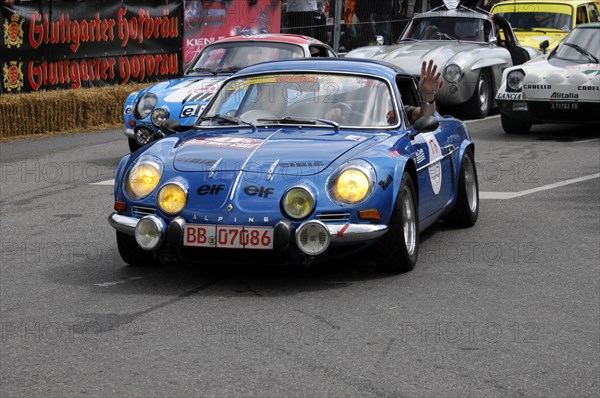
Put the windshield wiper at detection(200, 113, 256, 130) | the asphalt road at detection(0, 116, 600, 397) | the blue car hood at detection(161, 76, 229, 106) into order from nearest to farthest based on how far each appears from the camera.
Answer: the asphalt road at detection(0, 116, 600, 397) → the windshield wiper at detection(200, 113, 256, 130) → the blue car hood at detection(161, 76, 229, 106)

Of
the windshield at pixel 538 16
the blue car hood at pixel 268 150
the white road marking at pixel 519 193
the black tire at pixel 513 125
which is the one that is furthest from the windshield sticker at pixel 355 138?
the windshield at pixel 538 16

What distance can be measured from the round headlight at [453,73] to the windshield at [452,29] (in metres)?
1.46

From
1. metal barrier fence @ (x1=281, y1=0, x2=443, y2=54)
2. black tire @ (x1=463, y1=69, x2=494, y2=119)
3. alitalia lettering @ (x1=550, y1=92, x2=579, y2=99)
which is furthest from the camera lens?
metal barrier fence @ (x1=281, y1=0, x2=443, y2=54)

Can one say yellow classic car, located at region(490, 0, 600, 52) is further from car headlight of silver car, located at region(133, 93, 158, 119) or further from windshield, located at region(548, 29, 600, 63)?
car headlight of silver car, located at region(133, 93, 158, 119)

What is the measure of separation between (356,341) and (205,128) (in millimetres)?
2615

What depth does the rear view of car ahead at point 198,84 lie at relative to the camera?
12.0m

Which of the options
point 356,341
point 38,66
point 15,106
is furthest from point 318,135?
point 38,66

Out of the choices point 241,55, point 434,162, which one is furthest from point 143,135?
point 434,162

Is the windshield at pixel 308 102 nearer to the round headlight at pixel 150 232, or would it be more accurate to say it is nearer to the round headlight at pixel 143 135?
the round headlight at pixel 150 232

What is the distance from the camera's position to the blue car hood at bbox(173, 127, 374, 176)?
6.89 meters

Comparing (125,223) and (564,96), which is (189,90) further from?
(125,223)

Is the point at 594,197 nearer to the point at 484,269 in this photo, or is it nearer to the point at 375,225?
the point at 484,269

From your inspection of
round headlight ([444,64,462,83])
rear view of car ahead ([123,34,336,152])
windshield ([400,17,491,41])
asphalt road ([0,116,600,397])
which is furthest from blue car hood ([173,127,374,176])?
windshield ([400,17,491,41])

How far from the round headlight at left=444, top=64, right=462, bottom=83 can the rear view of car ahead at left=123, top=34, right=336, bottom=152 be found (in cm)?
274
